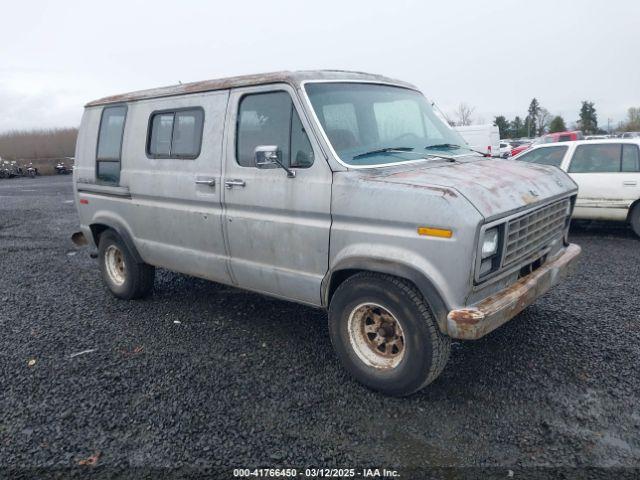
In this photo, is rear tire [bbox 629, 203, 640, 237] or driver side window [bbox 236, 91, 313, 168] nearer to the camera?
driver side window [bbox 236, 91, 313, 168]

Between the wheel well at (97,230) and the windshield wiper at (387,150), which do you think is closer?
the windshield wiper at (387,150)

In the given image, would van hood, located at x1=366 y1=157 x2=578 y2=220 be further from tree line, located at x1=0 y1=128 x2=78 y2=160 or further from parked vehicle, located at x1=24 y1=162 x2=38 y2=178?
tree line, located at x1=0 y1=128 x2=78 y2=160

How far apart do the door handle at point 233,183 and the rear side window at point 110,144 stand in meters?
1.78

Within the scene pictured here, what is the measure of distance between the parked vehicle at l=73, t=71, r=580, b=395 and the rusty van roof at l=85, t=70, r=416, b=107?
0.02m

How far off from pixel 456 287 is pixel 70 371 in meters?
3.12

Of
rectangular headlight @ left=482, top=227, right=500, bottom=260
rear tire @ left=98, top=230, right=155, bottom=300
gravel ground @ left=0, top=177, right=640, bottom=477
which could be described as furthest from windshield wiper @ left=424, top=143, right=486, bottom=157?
rear tire @ left=98, top=230, right=155, bottom=300

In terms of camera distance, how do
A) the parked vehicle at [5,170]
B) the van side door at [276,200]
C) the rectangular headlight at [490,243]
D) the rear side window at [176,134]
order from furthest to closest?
the parked vehicle at [5,170] → the rear side window at [176,134] → the van side door at [276,200] → the rectangular headlight at [490,243]

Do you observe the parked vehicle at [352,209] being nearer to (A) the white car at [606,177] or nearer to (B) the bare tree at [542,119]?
(A) the white car at [606,177]

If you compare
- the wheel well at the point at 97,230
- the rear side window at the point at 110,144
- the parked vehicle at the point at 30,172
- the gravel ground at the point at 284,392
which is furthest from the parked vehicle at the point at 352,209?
the parked vehicle at the point at 30,172

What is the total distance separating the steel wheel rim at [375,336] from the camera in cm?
346

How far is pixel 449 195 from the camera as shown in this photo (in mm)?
2998

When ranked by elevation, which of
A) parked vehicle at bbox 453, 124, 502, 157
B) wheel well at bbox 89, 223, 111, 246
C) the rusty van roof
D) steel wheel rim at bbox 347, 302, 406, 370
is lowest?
steel wheel rim at bbox 347, 302, 406, 370

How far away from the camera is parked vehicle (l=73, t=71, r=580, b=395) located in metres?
3.10

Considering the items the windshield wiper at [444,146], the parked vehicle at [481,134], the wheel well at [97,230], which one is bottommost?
the wheel well at [97,230]
